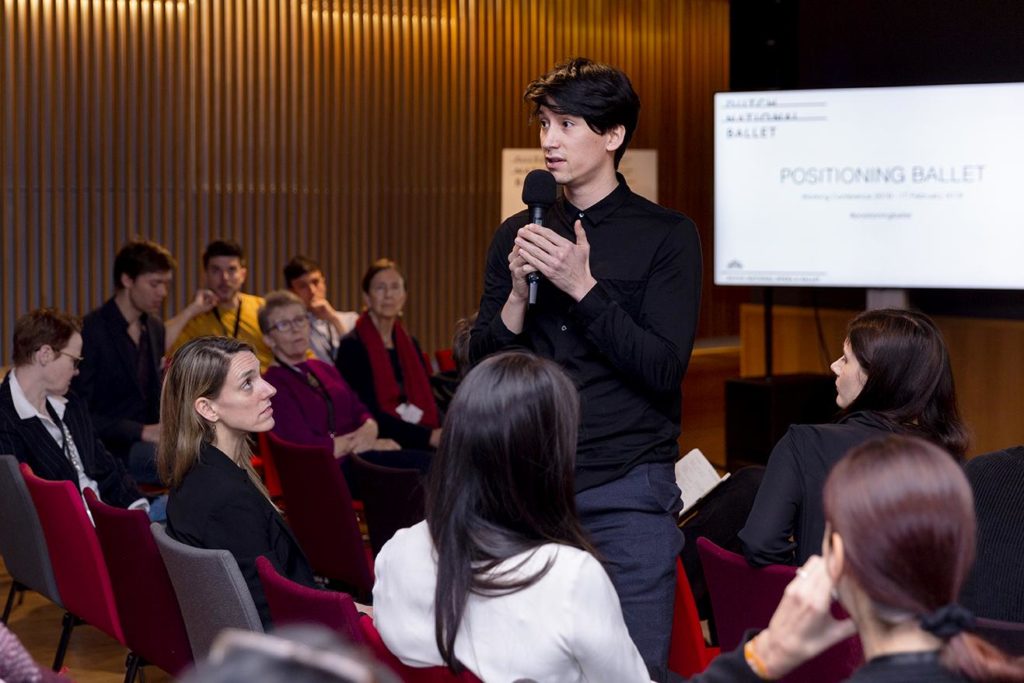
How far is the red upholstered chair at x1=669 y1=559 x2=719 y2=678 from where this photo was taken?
3.03 meters

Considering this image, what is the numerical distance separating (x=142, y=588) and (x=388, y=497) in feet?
3.80

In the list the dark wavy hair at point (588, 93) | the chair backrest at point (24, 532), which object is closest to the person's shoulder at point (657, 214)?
the dark wavy hair at point (588, 93)

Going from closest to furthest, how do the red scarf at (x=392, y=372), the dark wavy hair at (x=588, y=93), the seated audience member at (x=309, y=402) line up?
the dark wavy hair at (x=588, y=93) < the seated audience member at (x=309, y=402) < the red scarf at (x=392, y=372)

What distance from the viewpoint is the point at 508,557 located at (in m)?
1.94

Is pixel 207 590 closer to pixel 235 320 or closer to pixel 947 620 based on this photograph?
pixel 947 620

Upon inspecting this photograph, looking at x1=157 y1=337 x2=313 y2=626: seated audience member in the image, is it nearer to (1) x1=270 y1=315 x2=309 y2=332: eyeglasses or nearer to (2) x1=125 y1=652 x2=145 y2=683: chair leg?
(2) x1=125 y1=652 x2=145 y2=683: chair leg

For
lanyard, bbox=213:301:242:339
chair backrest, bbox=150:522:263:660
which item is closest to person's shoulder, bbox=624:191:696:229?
chair backrest, bbox=150:522:263:660

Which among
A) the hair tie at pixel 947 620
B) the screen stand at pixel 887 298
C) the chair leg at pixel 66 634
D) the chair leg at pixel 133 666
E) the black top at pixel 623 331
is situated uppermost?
the black top at pixel 623 331

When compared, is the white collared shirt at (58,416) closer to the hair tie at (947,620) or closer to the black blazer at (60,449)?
the black blazer at (60,449)

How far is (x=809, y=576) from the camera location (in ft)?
4.91

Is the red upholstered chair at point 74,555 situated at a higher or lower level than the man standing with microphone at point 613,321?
lower

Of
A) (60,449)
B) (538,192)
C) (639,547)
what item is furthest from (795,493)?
(60,449)

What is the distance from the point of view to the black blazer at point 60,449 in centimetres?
444

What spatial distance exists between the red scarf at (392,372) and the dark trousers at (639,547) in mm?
4063
